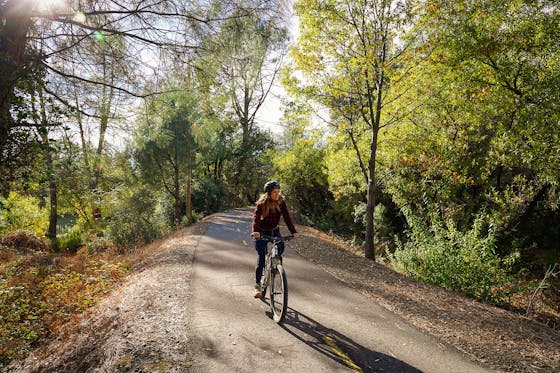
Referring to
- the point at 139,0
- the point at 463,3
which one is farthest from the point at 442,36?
the point at 139,0

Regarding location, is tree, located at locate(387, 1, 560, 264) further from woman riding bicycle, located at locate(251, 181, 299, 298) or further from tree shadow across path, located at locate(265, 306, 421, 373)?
tree shadow across path, located at locate(265, 306, 421, 373)

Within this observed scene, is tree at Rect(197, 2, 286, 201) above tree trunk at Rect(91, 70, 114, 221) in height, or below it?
above

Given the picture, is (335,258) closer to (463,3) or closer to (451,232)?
(451,232)

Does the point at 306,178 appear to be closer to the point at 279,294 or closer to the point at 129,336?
the point at 279,294

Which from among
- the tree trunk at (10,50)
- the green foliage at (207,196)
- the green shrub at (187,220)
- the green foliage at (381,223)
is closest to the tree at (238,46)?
the tree trunk at (10,50)

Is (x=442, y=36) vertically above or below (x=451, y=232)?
above

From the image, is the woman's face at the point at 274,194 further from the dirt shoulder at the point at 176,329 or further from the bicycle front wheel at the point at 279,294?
the dirt shoulder at the point at 176,329

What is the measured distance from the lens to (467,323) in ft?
19.1

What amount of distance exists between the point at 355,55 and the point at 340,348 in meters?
8.16

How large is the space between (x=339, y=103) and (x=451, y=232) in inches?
210

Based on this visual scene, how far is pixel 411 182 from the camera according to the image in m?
12.5

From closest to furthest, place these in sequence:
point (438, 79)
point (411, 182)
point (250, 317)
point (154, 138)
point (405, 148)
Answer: point (250, 317) < point (154, 138) < point (438, 79) < point (405, 148) < point (411, 182)

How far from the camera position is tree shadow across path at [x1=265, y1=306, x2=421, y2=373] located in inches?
161

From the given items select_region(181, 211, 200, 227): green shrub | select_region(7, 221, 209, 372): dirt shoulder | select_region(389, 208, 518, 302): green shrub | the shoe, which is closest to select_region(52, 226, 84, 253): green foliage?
select_region(181, 211, 200, 227): green shrub
